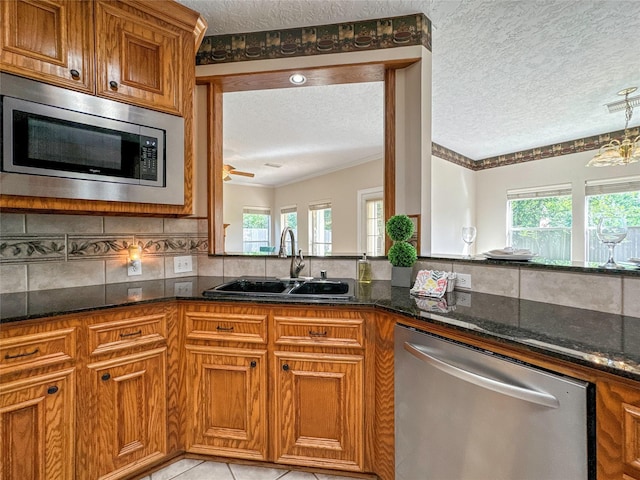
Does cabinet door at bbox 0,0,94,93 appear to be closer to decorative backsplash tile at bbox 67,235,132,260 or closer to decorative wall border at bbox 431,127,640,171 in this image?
decorative backsplash tile at bbox 67,235,132,260

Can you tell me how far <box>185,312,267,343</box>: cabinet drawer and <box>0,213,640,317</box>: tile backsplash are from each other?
613mm

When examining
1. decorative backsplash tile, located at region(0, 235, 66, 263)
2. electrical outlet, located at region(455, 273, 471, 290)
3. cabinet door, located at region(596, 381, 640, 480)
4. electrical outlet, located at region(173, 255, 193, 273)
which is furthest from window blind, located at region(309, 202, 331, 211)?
cabinet door, located at region(596, 381, 640, 480)

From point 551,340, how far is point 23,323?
1.73 metres

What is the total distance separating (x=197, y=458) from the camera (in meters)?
1.55

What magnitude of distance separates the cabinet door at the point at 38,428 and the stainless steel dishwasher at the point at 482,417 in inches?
52.1

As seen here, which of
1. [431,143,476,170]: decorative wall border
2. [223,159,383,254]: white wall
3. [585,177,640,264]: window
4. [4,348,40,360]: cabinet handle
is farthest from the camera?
[223,159,383,254]: white wall

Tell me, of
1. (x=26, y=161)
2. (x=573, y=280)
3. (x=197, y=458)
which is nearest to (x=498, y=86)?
(x=573, y=280)

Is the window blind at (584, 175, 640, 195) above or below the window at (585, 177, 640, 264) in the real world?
above

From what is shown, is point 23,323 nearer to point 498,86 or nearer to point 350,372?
point 350,372

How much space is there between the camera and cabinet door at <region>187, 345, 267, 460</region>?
1454 millimetres

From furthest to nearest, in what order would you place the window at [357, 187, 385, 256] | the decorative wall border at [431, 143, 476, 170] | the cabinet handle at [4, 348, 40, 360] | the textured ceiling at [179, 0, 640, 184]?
1. the window at [357, 187, 385, 256]
2. the decorative wall border at [431, 143, 476, 170]
3. the textured ceiling at [179, 0, 640, 184]
4. the cabinet handle at [4, 348, 40, 360]

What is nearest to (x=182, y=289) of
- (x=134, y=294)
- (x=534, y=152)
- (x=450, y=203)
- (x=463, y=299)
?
(x=134, y=294)

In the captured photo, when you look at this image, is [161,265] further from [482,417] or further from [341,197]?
[341,197]

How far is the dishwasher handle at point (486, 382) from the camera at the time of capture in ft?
2.67
